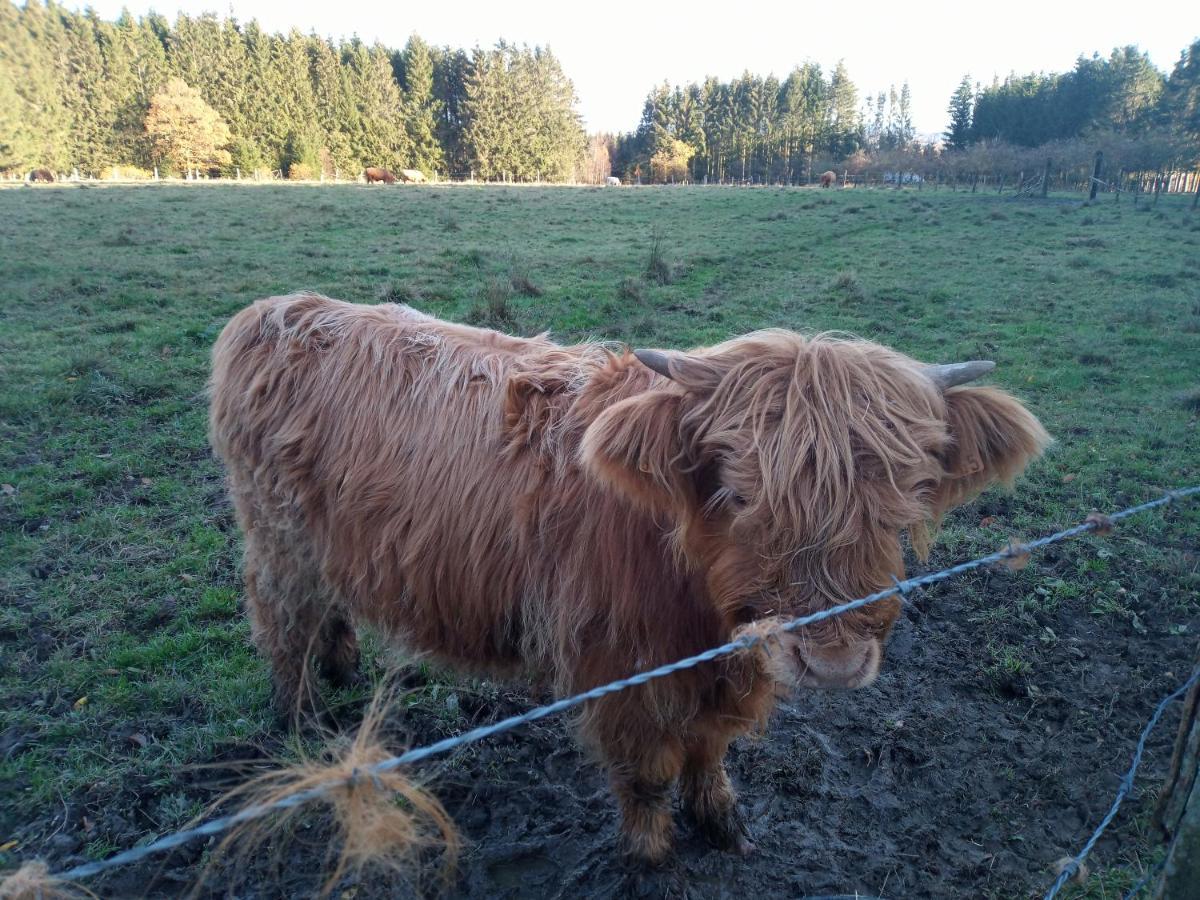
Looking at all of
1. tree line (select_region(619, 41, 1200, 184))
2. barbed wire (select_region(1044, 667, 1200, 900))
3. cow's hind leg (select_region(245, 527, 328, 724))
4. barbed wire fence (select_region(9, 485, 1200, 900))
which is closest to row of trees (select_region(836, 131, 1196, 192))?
tree line (select_region(619, 41, 1200, 184))

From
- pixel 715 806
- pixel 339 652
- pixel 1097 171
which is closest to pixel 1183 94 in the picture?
pixel 1097 171

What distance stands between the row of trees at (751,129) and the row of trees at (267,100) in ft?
37.6

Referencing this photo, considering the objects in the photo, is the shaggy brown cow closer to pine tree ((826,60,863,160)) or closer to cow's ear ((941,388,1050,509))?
cow's ear ((941,388,1050,509))

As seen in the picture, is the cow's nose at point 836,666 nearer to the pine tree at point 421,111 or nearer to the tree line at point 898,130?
the tree line at point 898,130

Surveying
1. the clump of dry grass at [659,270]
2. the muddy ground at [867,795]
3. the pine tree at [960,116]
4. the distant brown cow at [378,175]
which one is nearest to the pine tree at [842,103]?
the pine tree at [960,116]

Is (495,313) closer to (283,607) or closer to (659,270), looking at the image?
(659,270)

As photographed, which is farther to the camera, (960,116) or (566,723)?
(960,116)

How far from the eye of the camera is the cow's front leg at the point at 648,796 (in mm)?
2357

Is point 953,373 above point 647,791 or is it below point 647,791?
above

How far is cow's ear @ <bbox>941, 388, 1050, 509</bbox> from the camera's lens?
1.95m

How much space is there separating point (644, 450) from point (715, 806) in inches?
63.5

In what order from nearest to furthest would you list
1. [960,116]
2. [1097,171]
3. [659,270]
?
[659,270], [1097,171], [960,116]

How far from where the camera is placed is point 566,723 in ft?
9.29

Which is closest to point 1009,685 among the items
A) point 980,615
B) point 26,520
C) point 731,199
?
point 980,615
